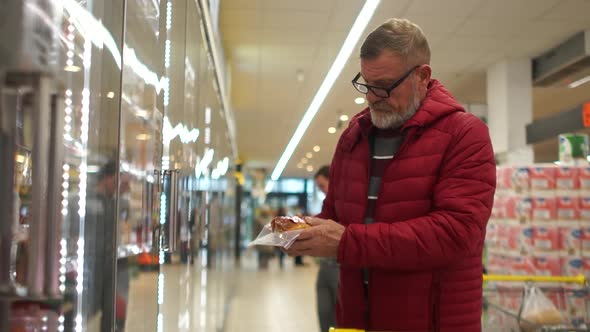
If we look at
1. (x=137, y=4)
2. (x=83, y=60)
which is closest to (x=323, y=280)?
(x=137, y=4)

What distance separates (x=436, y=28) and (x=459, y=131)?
17.4 ft

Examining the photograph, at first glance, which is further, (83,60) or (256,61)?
(256,61)

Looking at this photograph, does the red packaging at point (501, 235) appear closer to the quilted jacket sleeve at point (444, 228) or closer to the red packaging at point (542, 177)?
the red packaging at point (542, 177)

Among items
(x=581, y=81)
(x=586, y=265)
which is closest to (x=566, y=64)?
(x=581, y=81)

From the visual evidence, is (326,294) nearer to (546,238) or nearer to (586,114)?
(546,238)

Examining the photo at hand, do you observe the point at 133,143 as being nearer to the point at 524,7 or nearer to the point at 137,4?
the point at 137,4

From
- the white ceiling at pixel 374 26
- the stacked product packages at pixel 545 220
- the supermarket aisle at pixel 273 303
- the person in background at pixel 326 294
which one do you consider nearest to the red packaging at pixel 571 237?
the stacked product packages at pixel 545 220

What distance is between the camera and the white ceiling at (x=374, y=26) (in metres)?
5.90

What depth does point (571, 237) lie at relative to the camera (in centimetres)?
440

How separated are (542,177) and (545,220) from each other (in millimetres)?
334

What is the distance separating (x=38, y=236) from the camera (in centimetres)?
77

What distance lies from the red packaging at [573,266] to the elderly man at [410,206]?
10.7 feet

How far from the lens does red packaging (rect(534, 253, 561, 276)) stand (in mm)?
4430

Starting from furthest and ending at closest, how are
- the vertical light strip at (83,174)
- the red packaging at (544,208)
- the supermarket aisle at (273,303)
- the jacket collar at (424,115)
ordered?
1. the supermarket aisle at (273,303)
2. the red packaging at (544,208)
3. the jacket collar at (424,115)
4. the vertical light strip at (83,174)
